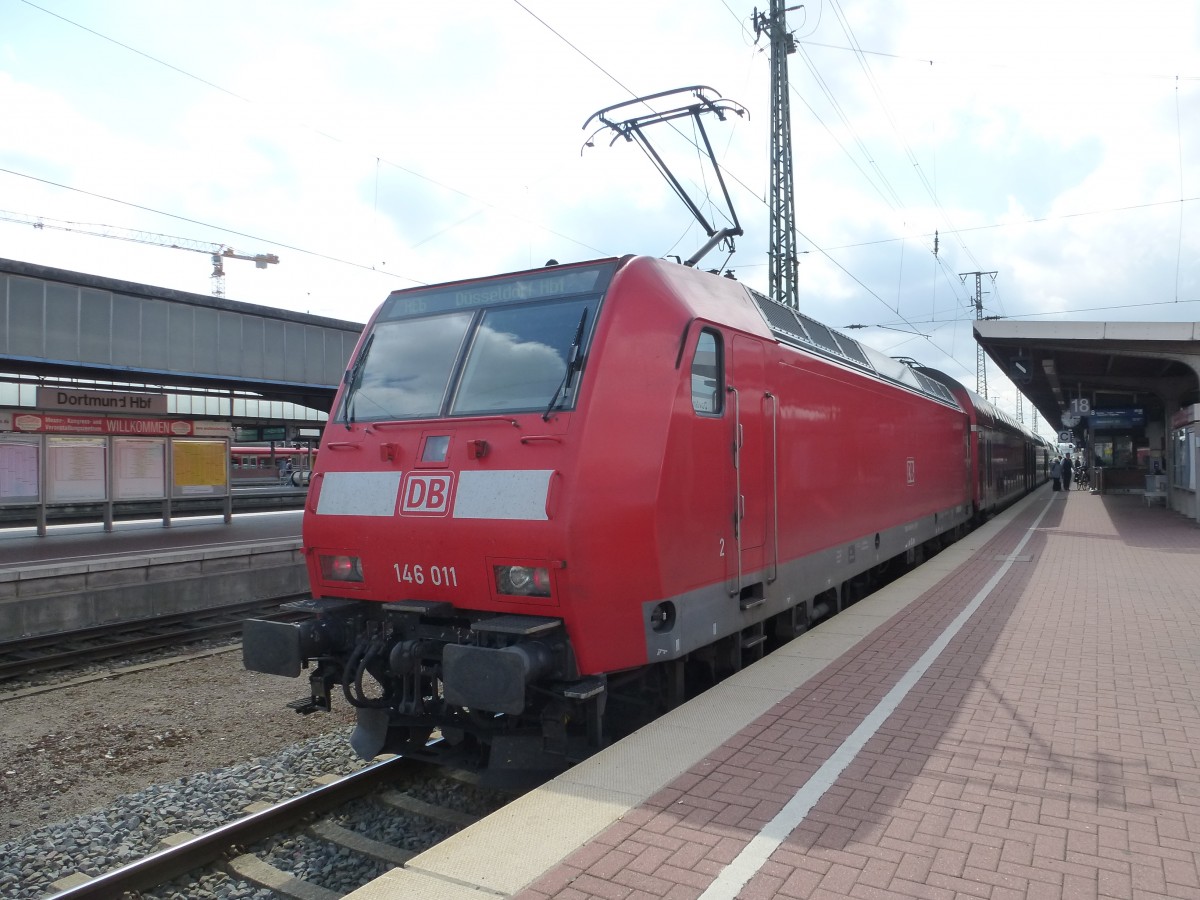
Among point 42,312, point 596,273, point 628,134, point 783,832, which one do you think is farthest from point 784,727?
point 42,312

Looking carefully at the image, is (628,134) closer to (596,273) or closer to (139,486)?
(596,273)

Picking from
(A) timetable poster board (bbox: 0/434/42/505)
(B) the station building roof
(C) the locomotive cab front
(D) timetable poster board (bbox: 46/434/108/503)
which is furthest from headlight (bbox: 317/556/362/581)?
(B) the station building roof

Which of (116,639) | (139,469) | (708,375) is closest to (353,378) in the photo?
(708,375)

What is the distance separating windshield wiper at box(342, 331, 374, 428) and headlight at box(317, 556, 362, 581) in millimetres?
989

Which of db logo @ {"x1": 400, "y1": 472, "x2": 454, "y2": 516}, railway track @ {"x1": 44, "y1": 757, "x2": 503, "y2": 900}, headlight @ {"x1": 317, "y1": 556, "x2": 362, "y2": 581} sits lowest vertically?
railway track @ {"x1": 44, "y1": 757, "x2": 503, "y2": 900}

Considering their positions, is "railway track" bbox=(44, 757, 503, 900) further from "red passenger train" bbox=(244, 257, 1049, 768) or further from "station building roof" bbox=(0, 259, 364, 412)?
"station building roof" bbox=(0, 259, 364, 412)

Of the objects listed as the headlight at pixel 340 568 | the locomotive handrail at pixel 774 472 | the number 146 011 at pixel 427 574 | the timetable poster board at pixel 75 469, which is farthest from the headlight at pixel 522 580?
the timetable poster board at pixel 75 469

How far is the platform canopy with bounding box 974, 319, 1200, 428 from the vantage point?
19.8m

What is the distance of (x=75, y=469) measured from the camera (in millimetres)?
14320

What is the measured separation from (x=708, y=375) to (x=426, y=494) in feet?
6.43

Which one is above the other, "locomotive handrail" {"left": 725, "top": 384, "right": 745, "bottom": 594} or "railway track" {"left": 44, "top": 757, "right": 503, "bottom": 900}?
"locomotive handrail" {"left": 725, "top": 384, "right": 745, "bottom": 594}

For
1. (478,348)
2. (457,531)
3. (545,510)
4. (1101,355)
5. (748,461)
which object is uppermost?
(1101,355)

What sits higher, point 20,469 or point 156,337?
point 156,337

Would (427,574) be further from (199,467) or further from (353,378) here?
(199,467)
